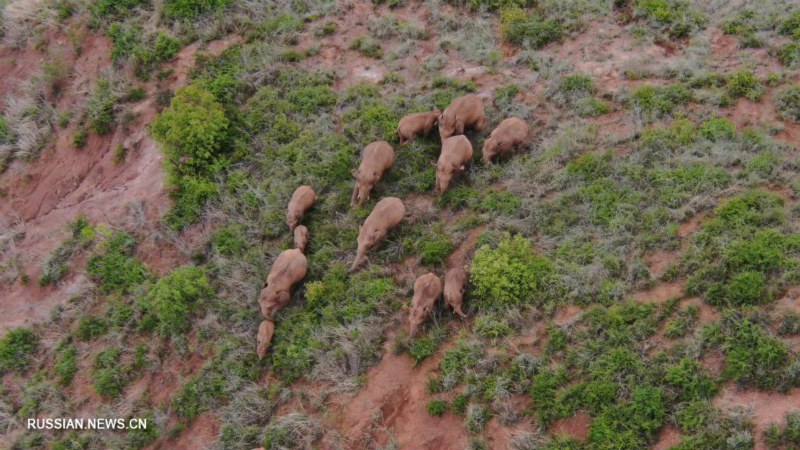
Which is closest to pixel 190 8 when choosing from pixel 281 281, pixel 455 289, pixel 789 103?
pixel 281 281

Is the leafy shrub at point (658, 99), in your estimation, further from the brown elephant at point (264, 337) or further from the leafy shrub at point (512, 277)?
the brown elephant at point (264, 337)

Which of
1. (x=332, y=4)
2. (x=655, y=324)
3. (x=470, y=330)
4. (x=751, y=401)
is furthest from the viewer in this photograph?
(x=332, y=4)

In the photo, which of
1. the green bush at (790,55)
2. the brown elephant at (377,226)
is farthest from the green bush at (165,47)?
the green bush at (790,55)

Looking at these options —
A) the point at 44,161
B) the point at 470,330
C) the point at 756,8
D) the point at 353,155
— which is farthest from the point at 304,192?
the point at 756,8

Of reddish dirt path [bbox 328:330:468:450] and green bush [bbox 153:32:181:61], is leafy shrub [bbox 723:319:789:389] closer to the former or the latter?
reddish dirt path [bbox 328:330:468:450]

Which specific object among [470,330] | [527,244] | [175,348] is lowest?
[175,348]

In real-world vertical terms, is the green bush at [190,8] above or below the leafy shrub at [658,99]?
above

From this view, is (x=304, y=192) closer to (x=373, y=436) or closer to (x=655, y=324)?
(x=373, y=436)
